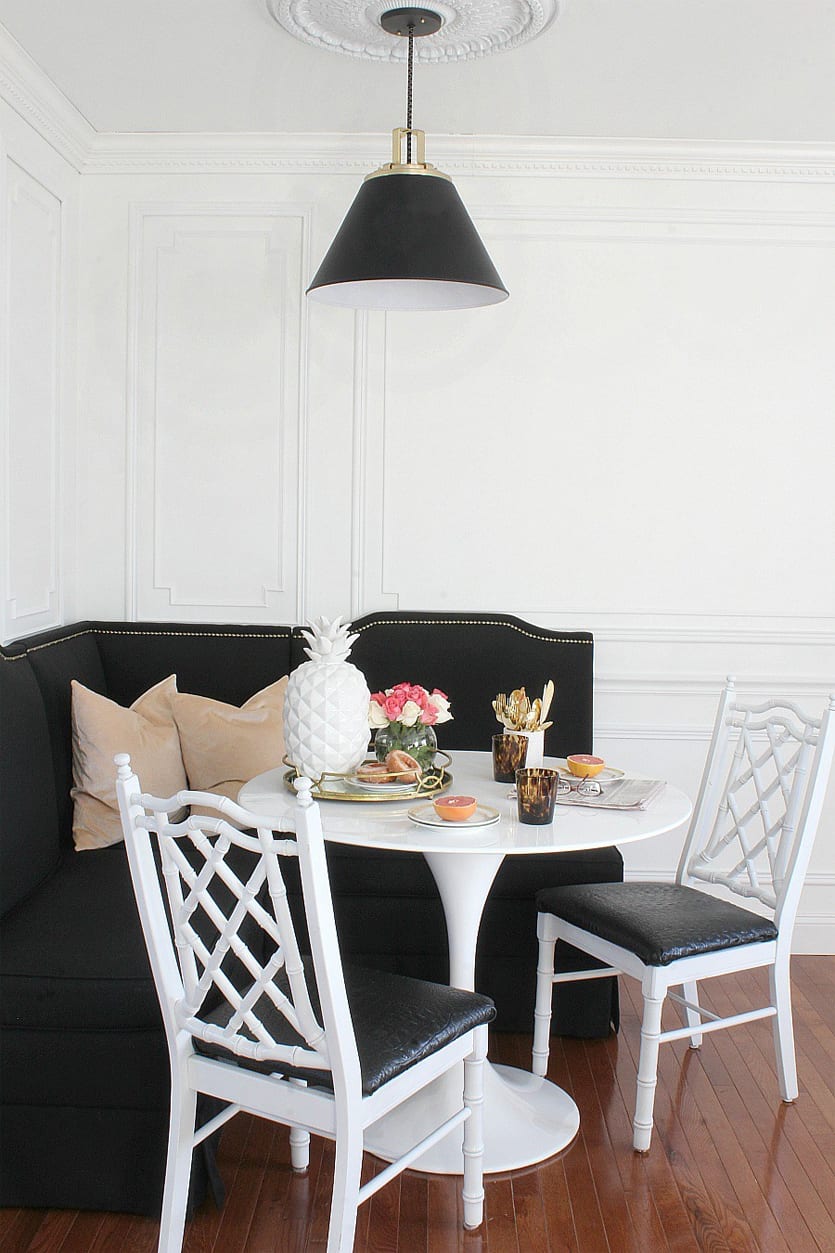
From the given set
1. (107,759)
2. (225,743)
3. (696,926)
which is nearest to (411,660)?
(225,743)

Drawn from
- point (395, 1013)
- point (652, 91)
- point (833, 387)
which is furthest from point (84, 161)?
point (395, 1013)

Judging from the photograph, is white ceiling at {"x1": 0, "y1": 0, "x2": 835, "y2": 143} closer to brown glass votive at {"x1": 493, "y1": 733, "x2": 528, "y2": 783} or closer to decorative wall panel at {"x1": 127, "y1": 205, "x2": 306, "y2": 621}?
decorative wall panel at {"x1": 127, "y1": 205, "x2": 306, "y2": 621}

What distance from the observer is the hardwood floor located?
2238 mm

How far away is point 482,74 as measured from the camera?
3182 mm

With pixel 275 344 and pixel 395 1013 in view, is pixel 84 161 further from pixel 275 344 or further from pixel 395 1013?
pixel 395 1013

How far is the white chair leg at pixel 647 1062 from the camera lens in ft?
8.27

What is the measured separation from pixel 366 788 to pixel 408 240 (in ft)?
3.94

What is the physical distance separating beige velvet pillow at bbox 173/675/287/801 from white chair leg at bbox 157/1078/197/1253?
52.2 inches

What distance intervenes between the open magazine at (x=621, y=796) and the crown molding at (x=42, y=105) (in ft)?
7.93

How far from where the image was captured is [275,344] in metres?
3.80

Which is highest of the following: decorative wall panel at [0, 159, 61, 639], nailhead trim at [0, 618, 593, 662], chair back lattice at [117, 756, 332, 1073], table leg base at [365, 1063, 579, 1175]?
decorative wall panel at [0, 159, 61, 639]

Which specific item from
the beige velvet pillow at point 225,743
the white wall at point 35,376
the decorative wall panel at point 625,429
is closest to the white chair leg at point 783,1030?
the decorative wall panel at point 625,429

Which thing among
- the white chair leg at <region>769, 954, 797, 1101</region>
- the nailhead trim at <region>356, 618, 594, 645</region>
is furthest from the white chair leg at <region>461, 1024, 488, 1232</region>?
the nailhead trim at <region>356, 618, 594, 645</region>

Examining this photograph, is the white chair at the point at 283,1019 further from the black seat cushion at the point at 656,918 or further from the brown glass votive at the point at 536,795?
the black seat cushion at the point at 656,918
